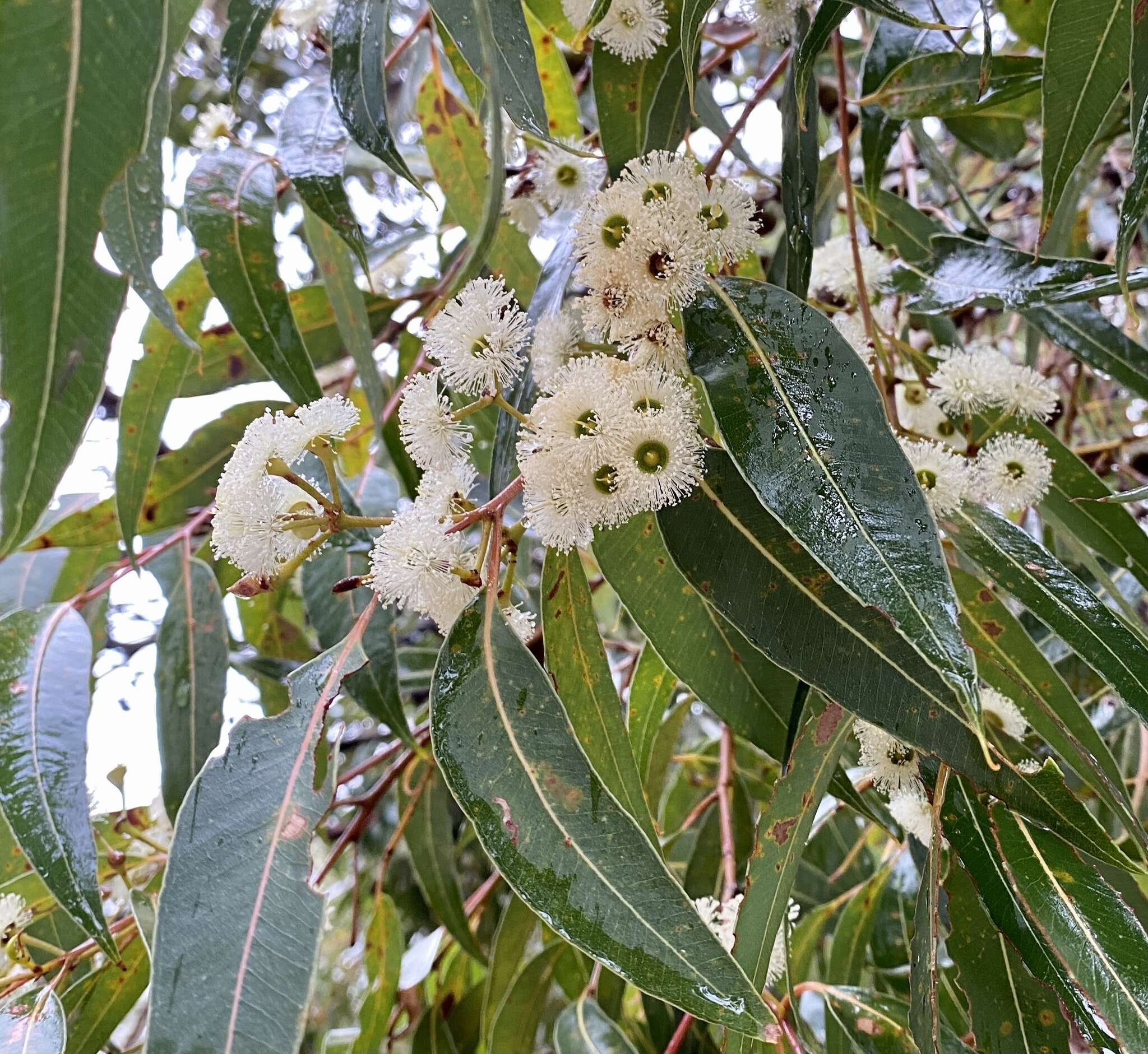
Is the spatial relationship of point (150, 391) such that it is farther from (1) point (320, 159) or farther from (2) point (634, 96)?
(2) point (634, 96)

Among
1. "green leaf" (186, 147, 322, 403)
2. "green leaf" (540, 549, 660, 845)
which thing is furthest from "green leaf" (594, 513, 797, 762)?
"green leaf" (186, 147, 322, 403)

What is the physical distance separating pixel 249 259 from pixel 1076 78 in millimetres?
761

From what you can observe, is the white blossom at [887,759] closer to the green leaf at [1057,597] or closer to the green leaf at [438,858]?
the green leaf at [1057,597]

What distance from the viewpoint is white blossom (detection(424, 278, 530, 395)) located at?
2.26 feet

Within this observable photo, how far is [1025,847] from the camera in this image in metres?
0.73

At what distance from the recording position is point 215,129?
1.29 meters

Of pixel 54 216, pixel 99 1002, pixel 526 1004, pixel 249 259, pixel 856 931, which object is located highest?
pixel 54 216

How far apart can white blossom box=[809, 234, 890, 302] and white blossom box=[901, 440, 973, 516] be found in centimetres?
30

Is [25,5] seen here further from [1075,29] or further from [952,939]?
[952,939]

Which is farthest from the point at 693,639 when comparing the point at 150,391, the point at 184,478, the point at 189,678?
the point at 184,478

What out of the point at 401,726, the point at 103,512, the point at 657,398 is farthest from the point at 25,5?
the point at 103,512

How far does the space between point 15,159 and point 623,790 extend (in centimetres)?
59

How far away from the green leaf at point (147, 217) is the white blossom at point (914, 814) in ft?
2.29

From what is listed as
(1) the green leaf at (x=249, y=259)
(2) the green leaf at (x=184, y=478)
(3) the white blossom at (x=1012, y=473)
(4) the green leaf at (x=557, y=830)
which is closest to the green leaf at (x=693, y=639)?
(4) the green leaf at (x=557, y=830)
